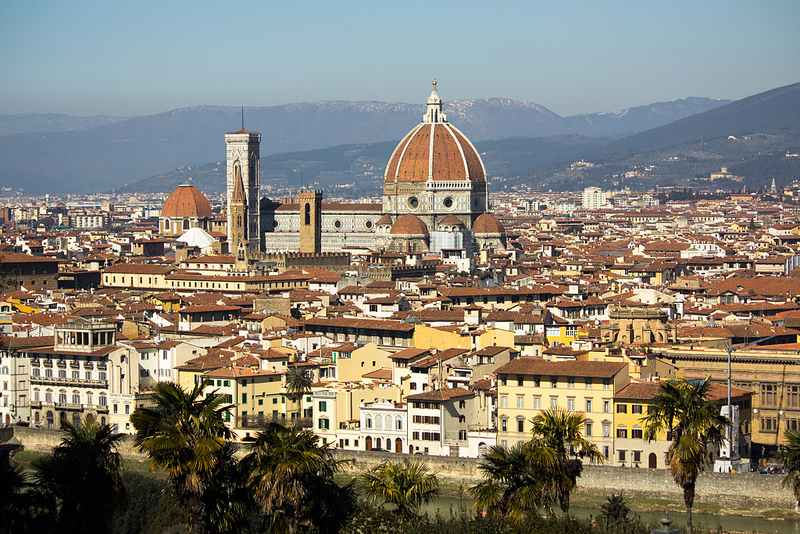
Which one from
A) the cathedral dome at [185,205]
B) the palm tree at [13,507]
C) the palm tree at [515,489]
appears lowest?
the palm tree at [515,489]

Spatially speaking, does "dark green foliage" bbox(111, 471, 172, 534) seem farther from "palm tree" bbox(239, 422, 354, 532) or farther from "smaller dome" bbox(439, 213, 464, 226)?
"smaller dome" bbox(439, 213, 464, 226)

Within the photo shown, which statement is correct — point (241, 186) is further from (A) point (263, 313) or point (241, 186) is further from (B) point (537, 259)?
(A) point (263, 313)

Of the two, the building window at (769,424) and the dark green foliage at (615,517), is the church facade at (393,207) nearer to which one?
the building window at (769,424)

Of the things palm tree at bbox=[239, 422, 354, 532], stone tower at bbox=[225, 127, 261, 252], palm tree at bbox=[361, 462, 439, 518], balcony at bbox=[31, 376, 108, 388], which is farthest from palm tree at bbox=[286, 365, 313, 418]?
stone tower at bbox=[225, 127, 261, 252]

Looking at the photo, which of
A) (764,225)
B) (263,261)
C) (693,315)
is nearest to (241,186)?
(263,261)

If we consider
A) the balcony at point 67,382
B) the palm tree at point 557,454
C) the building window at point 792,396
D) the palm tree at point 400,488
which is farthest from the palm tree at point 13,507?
the building window at point 792,396

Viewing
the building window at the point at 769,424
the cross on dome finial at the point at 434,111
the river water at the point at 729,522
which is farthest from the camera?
the cross on dome finial at the point at 434,111
